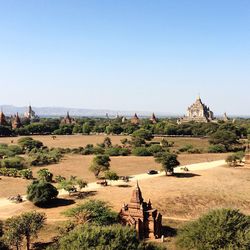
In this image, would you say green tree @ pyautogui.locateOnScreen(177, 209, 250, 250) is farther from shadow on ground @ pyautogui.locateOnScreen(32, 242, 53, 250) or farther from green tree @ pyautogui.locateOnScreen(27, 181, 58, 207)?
green tree @ pyautogui.locateOnScreen(27, 181, 58, 207)

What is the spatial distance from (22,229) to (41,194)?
10.4 m

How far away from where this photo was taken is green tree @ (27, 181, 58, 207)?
3594 centimetres

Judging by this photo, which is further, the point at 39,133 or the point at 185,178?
the point at 39,133

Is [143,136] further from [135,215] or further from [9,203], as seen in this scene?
[135,215]

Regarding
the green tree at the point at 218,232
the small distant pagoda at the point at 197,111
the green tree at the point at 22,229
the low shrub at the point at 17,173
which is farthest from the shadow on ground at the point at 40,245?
the small distant pagoda at the point at 197,111

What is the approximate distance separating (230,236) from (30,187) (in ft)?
71.9

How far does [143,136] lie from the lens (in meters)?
95.6

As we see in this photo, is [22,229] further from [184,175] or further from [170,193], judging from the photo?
[184,175]

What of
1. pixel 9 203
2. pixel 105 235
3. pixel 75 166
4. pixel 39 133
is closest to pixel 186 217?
pixel 105 235

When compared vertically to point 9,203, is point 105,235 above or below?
above

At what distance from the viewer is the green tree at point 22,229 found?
2509 centimetres

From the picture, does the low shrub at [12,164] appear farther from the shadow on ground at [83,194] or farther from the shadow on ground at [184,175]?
the shadow on ground at [184,175]

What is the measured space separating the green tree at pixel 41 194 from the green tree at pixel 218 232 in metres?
16.2

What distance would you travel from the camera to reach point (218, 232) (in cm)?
2228
